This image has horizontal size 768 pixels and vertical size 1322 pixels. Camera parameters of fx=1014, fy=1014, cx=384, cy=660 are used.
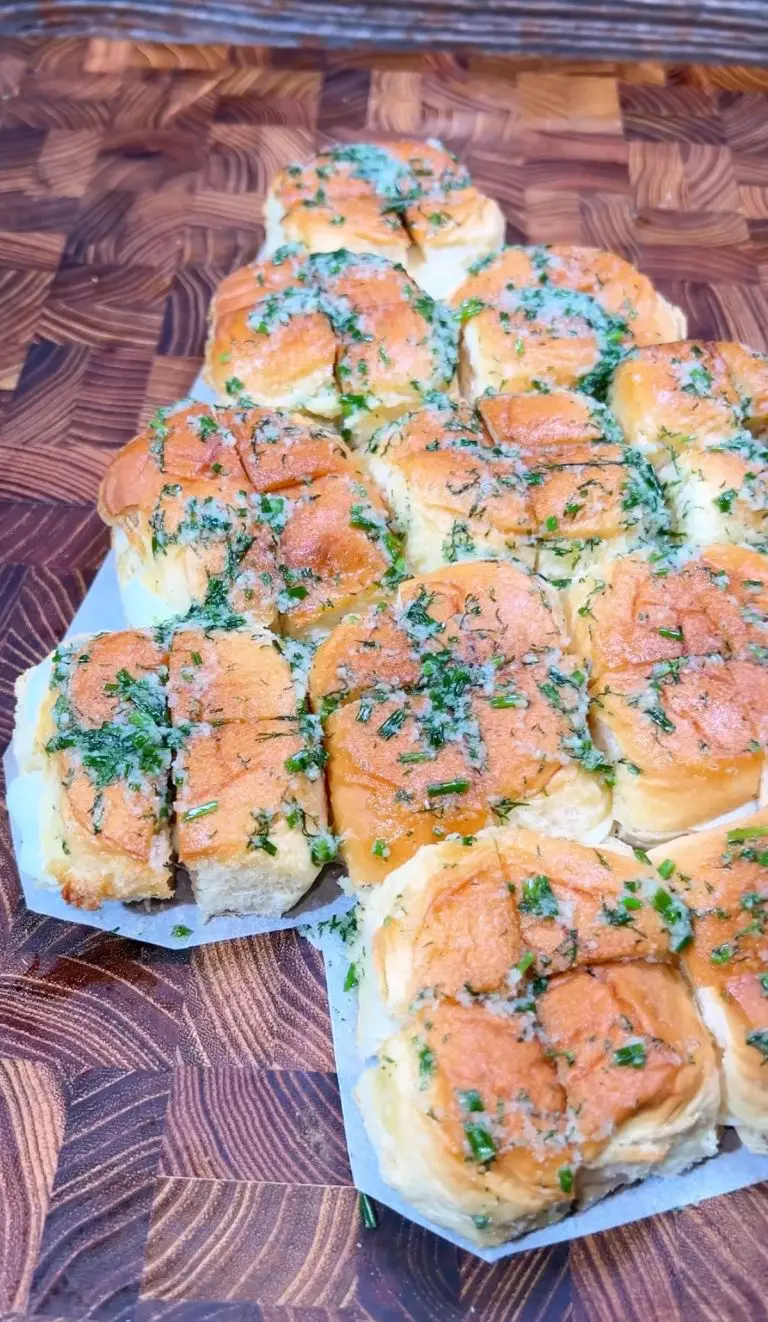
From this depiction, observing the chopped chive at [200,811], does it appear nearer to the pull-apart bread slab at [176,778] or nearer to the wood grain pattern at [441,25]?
the pull-apart bread slab at [176,778]

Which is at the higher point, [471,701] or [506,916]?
[471,701]

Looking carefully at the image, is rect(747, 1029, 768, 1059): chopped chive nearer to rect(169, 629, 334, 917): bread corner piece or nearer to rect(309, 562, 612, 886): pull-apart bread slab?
rect(309, 562, 612, 886): pull-apart bread slab

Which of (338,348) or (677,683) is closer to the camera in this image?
(677,683)

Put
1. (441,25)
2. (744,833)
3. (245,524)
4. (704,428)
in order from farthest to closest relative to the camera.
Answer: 1. (441,25)
2. (704,428)
3. (245,524)
4. (744,833)

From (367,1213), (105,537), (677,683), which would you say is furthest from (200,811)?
(105,537)

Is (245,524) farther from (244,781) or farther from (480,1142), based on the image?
(480,1142)

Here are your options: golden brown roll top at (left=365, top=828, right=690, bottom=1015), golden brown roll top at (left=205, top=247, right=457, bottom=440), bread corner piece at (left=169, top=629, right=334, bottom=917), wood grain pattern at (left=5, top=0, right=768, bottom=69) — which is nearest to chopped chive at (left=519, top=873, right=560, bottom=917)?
golden brown roll top at (left=365, top=828, right=690, bottom=1015)

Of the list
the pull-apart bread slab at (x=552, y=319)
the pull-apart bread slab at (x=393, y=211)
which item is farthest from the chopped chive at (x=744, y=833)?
the pull-apart bread slab at (x=393, y=211)
